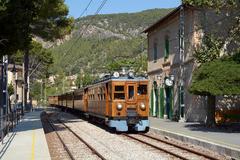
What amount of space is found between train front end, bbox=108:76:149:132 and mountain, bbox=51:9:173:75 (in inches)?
2031

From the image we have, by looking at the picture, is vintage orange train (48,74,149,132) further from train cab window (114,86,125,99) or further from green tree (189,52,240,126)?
green tree (189,52,240,126)

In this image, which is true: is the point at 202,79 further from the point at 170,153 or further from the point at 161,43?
the point at 161,43

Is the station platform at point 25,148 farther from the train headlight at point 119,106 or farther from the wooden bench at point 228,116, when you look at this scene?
the wooden bench at point 228,116

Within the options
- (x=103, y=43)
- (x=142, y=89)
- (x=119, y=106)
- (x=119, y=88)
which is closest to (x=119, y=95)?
(x=119, y=88)

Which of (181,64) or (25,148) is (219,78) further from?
(181,64)

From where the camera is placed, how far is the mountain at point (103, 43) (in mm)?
88562

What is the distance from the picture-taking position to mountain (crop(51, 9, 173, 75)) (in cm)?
8856

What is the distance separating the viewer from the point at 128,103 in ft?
84.6

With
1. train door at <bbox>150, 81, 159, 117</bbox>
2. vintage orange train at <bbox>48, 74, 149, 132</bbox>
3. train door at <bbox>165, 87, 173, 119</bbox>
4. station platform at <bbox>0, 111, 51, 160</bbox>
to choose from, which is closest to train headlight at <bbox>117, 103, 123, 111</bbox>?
vintage orange train at <bbox>48, 74, 149, 132</bbox>

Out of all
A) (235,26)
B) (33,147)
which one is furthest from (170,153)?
(235,26)

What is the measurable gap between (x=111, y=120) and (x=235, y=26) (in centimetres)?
789

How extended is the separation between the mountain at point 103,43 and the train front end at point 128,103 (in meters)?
51.6

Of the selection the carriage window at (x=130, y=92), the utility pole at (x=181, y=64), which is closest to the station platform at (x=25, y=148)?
the carriage window at (x=130, y=92)

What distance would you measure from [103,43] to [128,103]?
79.0m
